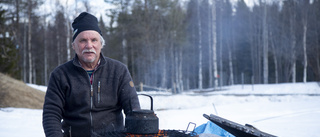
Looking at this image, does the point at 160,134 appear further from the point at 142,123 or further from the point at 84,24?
the point at 84,24

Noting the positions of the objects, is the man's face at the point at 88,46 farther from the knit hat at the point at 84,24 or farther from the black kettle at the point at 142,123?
the black kettle at the point at 142,123

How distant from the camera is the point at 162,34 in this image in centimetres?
3069

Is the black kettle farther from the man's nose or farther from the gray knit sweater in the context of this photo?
the man's nose

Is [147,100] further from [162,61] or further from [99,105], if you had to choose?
[162,61]

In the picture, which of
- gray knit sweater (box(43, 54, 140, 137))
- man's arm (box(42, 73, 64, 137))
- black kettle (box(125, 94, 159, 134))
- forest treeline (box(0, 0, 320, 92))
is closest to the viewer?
black kettle (box(125, 94, 159, 134))

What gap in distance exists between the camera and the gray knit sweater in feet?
8.25

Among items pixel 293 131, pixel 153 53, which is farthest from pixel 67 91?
pixel 153 53

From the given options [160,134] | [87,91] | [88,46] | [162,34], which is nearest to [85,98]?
[87,91]

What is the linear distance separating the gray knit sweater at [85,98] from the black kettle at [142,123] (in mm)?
327

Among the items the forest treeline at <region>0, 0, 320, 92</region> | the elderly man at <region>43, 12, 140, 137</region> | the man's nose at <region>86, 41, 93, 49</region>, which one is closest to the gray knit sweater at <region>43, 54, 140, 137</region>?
the elderly man at <region>43, 12, 140, 137</region>

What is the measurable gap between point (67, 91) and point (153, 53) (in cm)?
2746

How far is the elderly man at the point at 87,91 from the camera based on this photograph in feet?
8.30

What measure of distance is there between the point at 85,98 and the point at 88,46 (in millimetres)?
465

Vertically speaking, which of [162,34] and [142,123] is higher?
[162,34]
